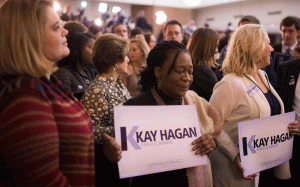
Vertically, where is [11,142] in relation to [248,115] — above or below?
above

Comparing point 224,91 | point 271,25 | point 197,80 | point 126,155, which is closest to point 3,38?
point 126,155

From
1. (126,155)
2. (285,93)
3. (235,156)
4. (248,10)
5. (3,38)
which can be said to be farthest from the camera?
(248,10)

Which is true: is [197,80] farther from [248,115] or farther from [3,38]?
[3,38]

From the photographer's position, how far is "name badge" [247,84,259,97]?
1.97 m

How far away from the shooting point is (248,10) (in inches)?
565

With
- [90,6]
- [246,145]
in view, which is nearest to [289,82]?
[246,145]

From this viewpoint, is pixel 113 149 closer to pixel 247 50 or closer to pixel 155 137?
pixel 155 137

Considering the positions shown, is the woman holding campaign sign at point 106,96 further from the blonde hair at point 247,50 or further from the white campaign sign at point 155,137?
the blonde hair at point 247,50

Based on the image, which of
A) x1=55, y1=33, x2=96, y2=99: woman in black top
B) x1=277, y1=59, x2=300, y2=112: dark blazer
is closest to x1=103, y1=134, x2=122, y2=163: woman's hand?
x1=55, y1=33, x2=96, y2=99: woman in black top

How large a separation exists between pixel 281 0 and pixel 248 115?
12641mm

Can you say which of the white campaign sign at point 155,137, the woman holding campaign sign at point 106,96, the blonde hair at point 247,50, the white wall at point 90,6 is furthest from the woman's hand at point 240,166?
the white wall at point 90,6

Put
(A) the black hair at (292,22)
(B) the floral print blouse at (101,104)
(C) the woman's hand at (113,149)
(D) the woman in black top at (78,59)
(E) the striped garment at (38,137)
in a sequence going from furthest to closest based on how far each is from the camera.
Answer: (A) the black hair at (292,22)
(D) the woman in black top at (78,59)
(B) the floral print blouse at (101,104)
(C) the woman's hand at (113,149)
(E) the striped garment at (38,137)

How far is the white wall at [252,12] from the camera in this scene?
12516 millimetres

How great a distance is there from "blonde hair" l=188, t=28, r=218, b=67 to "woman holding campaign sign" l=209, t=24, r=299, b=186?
2.17 ft
